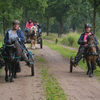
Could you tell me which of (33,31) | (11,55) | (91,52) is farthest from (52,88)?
(33,31)

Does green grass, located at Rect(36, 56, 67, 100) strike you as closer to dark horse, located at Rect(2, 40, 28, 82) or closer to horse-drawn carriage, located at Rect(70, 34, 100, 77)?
dark horse, located at Rect(2, 40, 28, 82)

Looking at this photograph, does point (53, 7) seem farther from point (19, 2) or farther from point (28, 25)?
point (28, 25)

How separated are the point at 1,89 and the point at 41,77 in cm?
219

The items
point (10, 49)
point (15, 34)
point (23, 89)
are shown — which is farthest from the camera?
point (15, 34)

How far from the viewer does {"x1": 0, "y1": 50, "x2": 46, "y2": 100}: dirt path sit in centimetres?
621

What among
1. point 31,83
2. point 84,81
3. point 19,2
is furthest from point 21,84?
point 19,2

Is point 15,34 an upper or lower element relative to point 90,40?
upper

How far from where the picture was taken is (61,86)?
746cm

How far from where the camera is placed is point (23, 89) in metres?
7.02

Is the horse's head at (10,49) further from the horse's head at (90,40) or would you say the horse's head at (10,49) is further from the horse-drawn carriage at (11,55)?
the horse's head at (90,40)

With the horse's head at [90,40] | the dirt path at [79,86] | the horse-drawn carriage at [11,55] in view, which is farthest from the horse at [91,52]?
the horse-drawn carriage at [11,55]

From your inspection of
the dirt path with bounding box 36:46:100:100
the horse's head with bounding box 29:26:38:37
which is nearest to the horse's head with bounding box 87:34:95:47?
the dirt path with bounding box 36:46:100:100

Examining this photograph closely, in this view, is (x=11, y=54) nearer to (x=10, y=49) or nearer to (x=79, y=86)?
(x=10, y=49)

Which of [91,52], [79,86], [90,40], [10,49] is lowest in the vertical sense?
[79,86]
